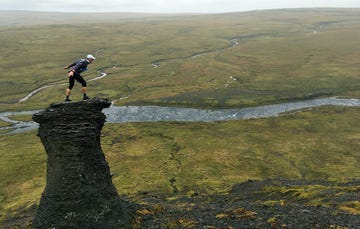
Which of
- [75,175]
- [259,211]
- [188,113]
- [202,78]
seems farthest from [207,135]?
[202,78]

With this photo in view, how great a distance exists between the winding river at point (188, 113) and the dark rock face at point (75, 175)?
2482 inches

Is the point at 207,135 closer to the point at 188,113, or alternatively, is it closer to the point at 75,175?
the point at 188,113

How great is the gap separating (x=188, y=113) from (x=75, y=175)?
72043 mm

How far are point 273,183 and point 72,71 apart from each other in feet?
109

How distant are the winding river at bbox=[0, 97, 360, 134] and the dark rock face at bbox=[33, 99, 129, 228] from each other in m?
63.0

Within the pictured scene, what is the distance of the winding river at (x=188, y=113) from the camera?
99000mm

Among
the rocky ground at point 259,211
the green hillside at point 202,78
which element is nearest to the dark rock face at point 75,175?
the rocky ground at point 259,211

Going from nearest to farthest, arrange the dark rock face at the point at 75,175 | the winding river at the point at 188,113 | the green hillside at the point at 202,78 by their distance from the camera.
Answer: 1. the dark rock face at the point at 75,175
2. the winding river at the point at 188,113
3. the green hillside at the point at 202,78

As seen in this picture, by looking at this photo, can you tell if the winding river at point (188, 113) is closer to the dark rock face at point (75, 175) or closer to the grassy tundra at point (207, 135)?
the grassy tundra at point (207, 135)

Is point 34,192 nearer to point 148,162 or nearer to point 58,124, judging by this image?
point 148,162

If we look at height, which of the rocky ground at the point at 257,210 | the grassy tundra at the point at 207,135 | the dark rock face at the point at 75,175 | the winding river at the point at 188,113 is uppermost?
the dark rock face at the point at 75,175

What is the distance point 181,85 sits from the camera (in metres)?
138

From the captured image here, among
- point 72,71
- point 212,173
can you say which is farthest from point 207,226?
point 212,173

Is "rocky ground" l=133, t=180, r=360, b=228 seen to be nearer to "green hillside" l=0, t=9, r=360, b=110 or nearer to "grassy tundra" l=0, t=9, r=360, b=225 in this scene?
"grassy tundra" l=0, t=9, r=360, b=225
